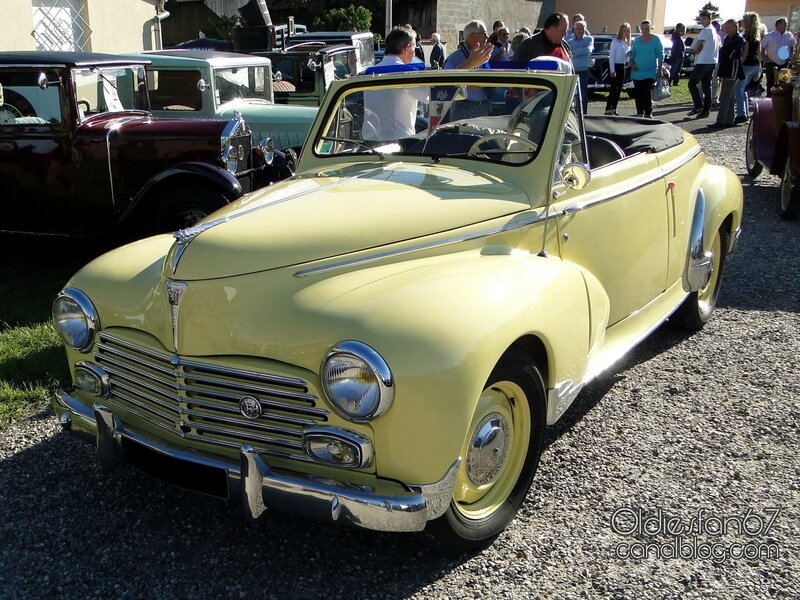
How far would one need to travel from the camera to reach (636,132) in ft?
15.4

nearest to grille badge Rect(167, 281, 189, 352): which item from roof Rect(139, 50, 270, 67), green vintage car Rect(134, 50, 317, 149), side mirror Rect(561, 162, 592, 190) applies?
side mirror Rect(561, 162, 592, 190)

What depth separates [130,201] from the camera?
19.9 ft

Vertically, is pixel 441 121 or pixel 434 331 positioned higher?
pixel 441 121

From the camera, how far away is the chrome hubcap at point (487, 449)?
2580mm

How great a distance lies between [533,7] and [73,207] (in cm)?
3131

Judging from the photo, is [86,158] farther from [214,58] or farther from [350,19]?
[350,19]

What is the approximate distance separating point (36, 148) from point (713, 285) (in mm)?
5082

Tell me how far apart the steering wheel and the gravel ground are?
1.30 m

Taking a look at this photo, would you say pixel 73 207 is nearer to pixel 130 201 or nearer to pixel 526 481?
pixel 130 201

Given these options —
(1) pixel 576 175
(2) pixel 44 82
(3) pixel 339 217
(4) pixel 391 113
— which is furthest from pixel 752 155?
(3) pixel 339 217

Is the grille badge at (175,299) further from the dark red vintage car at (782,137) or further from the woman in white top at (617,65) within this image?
the woman in white top at (617,65)

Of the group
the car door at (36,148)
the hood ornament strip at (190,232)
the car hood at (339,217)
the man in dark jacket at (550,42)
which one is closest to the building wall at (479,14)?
the man in dark jacket at (550,42)

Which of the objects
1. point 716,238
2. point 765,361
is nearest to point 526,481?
point 765,361

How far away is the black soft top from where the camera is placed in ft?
14.1
